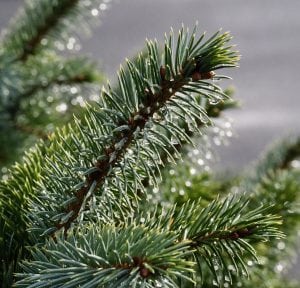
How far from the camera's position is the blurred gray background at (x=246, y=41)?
1.34 metres

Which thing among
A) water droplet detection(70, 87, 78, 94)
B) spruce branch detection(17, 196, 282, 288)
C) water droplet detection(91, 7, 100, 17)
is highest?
water droplet detection(91, 7, 100, 17)

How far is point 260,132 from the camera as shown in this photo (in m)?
1.32

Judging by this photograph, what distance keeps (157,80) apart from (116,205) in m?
0.07

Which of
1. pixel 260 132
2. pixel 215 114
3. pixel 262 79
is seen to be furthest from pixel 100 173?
pixel 262 79

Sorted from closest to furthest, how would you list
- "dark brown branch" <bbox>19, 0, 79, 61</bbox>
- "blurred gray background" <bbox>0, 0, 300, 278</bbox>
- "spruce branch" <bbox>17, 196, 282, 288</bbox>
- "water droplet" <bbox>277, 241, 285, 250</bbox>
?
"spruce branch" <bbox>17, 196, 282, 288</bbox> → "water droplet" <bbox>277, 241, 285, 250</bbox> → "dark brown branch" <bbox>19, 0, 79, 61</bbox> → "blurred gray background" <bbox>0, 0, 300, 278</bbox>

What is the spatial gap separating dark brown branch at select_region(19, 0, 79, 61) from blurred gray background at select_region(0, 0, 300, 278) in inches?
30.3

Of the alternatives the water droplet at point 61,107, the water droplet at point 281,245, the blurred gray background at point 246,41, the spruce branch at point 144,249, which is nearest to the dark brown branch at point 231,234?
the spruce branch at point 144,249

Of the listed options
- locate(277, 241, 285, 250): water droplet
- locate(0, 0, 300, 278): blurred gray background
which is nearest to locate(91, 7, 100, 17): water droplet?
locate(277, 241, 285, 250): water droplet

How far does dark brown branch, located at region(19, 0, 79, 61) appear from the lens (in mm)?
570

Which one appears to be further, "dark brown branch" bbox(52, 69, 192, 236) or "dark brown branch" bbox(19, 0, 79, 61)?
"dark brown branch" bbox(19, 0, 79, 61)

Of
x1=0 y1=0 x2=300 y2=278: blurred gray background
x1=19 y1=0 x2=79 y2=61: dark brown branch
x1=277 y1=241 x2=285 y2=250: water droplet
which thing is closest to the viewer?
x1=277 y1=241 x2=285 y2=250: water droplet

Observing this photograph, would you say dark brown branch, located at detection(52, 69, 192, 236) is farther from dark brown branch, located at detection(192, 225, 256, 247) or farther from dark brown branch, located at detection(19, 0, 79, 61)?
dark brown branch, located at detection(19, 0, 79, 61)

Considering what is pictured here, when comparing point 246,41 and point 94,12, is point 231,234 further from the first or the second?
point 246,41

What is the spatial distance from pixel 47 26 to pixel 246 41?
1.03m
